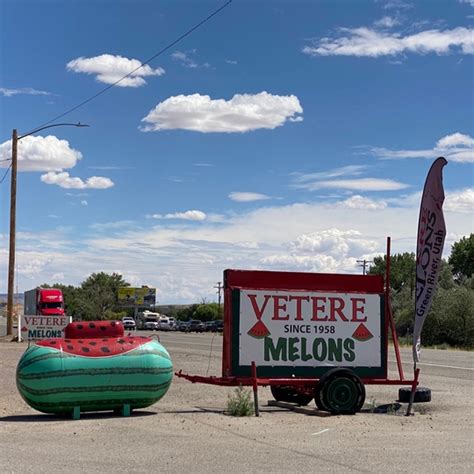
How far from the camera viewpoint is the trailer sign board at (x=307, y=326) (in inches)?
540

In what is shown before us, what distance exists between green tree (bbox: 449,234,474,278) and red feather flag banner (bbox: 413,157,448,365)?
87.5 metres

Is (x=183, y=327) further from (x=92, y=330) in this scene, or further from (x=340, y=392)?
(x=92, y=330)

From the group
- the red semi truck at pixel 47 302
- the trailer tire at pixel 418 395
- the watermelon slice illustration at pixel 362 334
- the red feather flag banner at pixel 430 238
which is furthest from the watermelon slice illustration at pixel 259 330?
the red semi truck at pixel 47 302

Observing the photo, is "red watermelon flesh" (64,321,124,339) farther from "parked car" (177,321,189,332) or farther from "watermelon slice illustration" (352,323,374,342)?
"parked car" (177,321,189,332)

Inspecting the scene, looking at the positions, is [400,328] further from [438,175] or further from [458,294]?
[438,175]

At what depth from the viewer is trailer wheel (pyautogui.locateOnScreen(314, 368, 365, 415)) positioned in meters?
13.5

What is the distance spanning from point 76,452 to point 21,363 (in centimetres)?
297

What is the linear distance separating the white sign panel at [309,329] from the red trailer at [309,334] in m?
0.02

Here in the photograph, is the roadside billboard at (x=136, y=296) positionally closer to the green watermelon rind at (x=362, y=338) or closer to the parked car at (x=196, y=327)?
the parked car at (x=196, y=327)

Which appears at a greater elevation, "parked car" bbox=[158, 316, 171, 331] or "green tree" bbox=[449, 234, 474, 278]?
"green tree" bbox=[449, 234, 474, 278]

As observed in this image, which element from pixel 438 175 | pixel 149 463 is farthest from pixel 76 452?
pixel 438 175

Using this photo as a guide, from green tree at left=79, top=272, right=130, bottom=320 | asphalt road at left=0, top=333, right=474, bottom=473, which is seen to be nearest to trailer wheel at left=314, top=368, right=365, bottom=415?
asphalt road at left=0, top=333, right=474, bottom=473

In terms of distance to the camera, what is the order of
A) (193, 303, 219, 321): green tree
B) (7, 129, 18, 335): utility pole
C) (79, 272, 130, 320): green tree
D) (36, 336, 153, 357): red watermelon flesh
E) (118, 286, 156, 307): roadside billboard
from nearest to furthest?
(36, 336, 153, 357): red watermelon flesh
(7, 129, 18, 335): utility pole
(79, 272, 130, 320): green tree
(118, 286, 156, 307): roadside billboard
(193, 303, 219, 321): green tree

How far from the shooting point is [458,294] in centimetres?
5566
